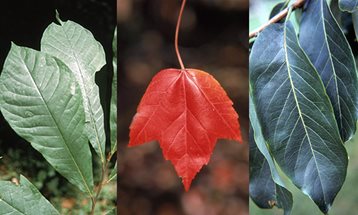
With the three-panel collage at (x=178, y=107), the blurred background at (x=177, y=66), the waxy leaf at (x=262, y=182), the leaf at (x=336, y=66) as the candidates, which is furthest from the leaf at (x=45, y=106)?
the leaf at (x=336, y=66)

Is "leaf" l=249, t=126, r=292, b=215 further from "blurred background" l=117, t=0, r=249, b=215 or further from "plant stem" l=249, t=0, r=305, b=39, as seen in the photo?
"plant stem" l=249, t=0, r=305, b=39

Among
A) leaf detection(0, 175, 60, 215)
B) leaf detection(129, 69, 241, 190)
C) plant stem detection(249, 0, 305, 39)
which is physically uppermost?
plant stem detection(249, 0, 305, 39)

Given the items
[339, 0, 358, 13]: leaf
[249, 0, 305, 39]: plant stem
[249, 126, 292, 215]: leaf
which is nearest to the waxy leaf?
[249, 126, 292, 215]: leaf

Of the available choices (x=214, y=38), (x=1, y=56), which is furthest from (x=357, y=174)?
(x=1, y=56)

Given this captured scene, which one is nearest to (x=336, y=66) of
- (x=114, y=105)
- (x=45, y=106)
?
(x=114, y=105)

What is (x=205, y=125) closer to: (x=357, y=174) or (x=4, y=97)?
(x=357, y=174)

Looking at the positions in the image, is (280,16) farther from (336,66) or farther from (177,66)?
(177,66)
